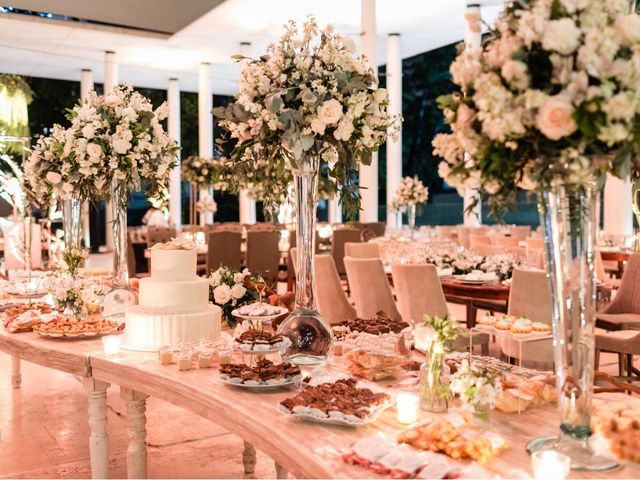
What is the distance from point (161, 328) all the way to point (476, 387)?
4.99 ft

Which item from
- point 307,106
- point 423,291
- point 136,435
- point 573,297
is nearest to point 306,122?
point 307,106

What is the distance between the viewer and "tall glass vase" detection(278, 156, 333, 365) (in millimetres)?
2852

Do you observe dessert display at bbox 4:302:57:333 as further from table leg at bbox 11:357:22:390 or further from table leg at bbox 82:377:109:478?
table leg at bbox 11:357:22:390

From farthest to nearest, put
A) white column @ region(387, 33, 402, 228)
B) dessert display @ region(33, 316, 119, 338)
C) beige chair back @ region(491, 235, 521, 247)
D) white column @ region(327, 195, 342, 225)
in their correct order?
white column @ region(327, 195, 342, 225) → white column @ region(387, 33, 402, 228) → beige chair back @ region(491, 235, 521, 247) → dessert display @ region(33, 316, 119, 338)

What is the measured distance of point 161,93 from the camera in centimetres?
2272

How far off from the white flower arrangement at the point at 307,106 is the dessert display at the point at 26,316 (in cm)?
154

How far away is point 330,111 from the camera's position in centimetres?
265

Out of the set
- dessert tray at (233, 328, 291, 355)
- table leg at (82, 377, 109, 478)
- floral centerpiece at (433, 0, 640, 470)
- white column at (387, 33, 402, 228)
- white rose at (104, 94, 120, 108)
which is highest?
white column at (387, 33, 402, 228)

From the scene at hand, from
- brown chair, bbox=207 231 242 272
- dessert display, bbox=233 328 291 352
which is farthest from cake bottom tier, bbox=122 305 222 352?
brown chair, bbox=207 231 242 272

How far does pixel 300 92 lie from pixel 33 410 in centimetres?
345

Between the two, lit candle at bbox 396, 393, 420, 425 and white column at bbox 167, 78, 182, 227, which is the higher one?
white column at bbox 167, 78, 182, 227

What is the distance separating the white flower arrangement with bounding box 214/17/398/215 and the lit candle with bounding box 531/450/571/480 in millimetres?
1468

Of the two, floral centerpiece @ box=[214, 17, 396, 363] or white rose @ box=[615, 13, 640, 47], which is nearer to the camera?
white rose @ box=[615, 13, 640, 47]

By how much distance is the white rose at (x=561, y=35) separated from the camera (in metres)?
1.55
